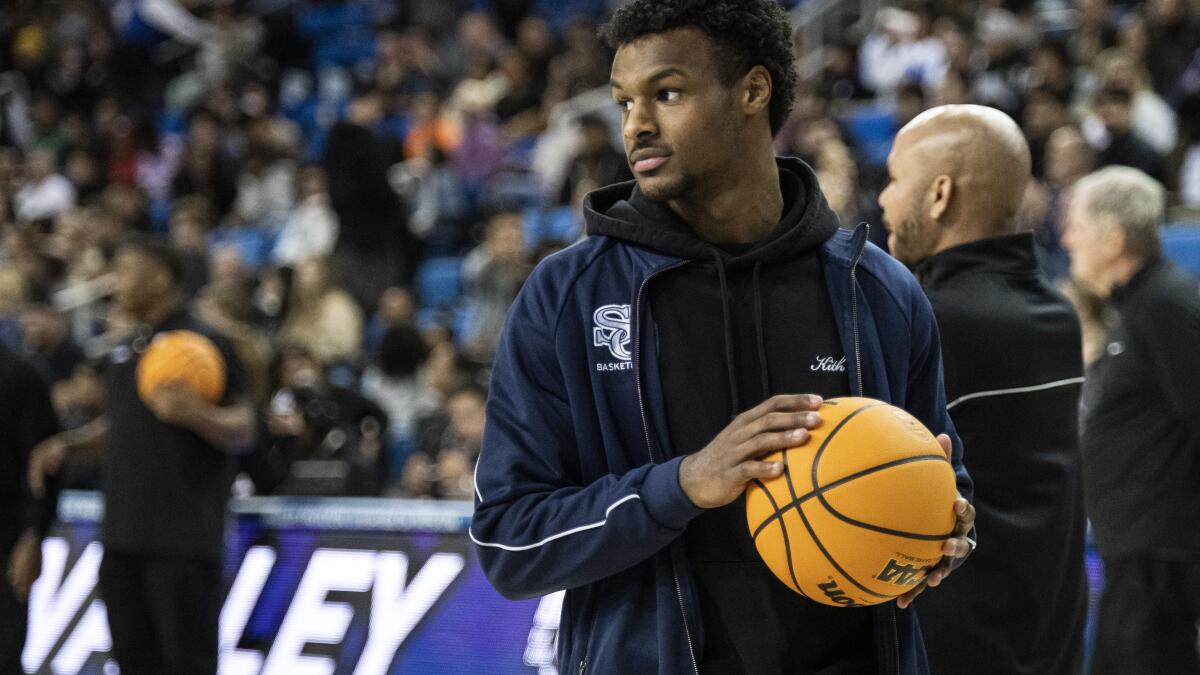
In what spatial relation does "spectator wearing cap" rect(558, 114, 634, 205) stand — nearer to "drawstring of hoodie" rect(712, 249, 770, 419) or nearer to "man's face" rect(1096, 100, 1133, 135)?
"man's face" rect(1096, 100, 1133, 135)

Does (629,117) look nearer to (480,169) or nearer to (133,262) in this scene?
(133,262)

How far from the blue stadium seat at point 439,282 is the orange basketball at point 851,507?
1088 centimetres

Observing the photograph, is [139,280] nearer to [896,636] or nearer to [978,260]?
[978,260]

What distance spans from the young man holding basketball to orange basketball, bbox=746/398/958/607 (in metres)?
0.11

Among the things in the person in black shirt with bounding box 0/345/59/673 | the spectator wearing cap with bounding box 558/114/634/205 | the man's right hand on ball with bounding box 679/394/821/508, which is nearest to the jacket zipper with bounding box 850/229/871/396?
→ the man's right hand on ball with bounding box 679/394/821/508

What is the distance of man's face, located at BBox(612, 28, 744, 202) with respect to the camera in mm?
2592

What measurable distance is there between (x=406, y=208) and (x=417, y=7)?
4277 millimetres

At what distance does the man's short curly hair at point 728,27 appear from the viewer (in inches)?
102

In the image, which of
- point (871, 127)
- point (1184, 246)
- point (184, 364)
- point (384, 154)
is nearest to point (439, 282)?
point (384, 154)

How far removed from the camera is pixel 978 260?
3.79m

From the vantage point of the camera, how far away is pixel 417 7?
55.2ft

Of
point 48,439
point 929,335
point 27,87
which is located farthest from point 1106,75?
point 27,87

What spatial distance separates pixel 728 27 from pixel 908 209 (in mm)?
1397

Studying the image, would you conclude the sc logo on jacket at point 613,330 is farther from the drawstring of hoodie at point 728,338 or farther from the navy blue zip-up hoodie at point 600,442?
the drawstring of hoodie at point 728,338
